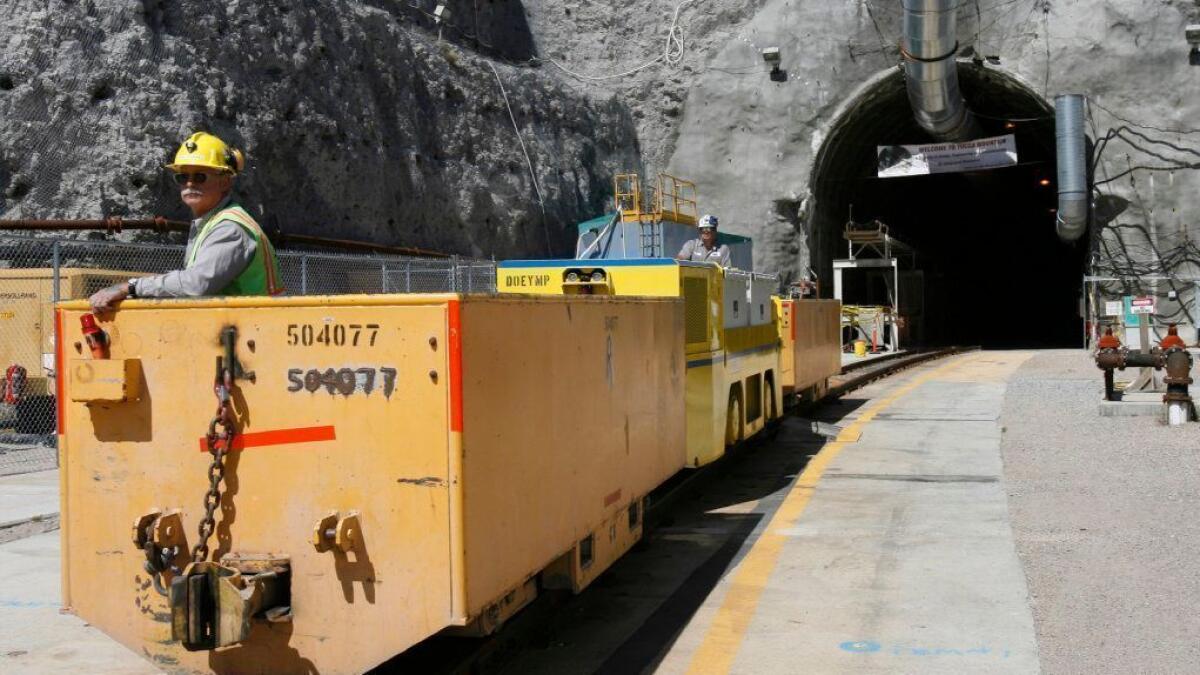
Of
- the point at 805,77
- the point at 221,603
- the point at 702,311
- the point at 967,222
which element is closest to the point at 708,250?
the point at 702,311

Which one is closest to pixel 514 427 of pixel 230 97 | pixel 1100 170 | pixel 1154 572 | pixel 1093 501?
pixel 1154 572

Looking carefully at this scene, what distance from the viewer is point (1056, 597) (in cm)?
681

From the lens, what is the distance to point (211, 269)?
16.9ft

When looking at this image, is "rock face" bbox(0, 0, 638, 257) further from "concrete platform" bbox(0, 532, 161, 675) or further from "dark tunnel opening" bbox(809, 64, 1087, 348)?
"concrete platform" bbox(0, 532, 161, 675)

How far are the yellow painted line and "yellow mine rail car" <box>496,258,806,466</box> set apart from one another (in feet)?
2.58

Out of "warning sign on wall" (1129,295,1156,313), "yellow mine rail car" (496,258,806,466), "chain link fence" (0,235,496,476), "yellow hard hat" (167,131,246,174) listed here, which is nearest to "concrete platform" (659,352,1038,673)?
"yellow mine rail car" (496,258,806,466)

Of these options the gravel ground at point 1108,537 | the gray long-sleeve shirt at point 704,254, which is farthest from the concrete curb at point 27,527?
the gravel ground at point 1108,537

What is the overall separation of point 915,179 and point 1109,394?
32786 mm

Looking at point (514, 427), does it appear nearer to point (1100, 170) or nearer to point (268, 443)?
point (268, 443)

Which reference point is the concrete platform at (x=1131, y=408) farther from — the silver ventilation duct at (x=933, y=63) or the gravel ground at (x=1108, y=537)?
the silver ventilation duct at (x=933, y=63)

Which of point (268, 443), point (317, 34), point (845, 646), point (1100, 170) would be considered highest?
point (317, 34)

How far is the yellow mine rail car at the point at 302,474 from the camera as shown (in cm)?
443

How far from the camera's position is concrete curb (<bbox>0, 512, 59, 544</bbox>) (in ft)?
30.1

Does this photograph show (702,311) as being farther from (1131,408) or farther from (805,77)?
(805,77)
